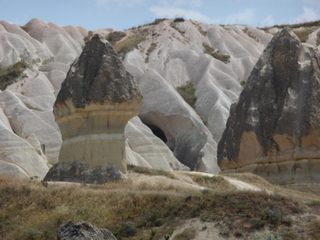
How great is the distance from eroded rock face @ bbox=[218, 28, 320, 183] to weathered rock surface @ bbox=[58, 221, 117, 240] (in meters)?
17.7

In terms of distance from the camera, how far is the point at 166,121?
47531 mm

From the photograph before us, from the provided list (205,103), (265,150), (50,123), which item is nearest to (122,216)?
(265,150)

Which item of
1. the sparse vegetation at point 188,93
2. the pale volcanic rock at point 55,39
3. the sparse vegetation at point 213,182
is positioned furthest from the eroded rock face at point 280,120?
the pale volcanic rock at point 55,39

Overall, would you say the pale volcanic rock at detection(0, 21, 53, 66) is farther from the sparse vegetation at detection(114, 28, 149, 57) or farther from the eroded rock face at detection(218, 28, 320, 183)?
the eroded rock face at detection(218, 28, 320, 183)

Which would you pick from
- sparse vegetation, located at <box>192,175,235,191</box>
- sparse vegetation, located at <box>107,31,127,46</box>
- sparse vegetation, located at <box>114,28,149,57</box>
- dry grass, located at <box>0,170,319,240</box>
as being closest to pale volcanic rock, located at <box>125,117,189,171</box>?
sparse vegetation, located at <box>192,175,235,191</box>

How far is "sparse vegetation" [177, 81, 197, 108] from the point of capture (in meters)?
52.5

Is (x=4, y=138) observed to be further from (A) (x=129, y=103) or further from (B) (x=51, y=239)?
(B) (x=51, y=239)

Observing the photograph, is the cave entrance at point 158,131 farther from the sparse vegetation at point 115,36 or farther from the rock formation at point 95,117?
Result: the rock formation at point 95,117

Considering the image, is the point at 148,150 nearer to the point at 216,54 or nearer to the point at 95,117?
the point at 95,117

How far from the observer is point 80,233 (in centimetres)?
842

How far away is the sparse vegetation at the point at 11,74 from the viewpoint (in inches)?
1800

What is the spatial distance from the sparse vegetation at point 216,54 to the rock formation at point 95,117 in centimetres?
4243

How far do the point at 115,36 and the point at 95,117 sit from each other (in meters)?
49.4

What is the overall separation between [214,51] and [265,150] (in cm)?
4129
